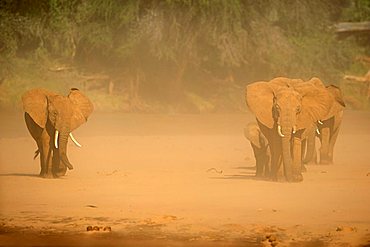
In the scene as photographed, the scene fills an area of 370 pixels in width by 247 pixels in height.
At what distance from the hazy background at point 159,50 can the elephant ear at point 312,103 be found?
1519 centimetres

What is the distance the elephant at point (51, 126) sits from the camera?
17844 millimetres

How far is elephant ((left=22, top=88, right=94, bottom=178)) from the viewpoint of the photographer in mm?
17844

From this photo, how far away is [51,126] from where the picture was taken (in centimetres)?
1797

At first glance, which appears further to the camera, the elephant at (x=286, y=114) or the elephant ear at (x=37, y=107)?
the elephant ear at (x=37, y=107)

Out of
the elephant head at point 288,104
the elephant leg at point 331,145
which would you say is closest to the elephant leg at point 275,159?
the elephant head at point 288,104

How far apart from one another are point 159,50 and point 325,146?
1318cm

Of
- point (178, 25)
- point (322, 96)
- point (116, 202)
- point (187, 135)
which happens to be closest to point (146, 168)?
point (322, 96)

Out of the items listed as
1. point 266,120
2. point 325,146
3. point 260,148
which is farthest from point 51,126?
point 325,146

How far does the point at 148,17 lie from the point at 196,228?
21853 millimetres

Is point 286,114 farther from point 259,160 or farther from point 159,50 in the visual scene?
point 159,50

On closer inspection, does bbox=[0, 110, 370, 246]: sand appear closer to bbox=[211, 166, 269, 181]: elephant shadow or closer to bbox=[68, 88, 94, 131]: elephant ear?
bbox=[211, 166, 269, 181]: elephant shadow

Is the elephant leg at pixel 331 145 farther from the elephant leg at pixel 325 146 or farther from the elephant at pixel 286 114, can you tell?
the elephant at pixel 286 114

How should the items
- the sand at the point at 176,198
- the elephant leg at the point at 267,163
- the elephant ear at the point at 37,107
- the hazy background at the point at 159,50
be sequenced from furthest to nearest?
the hazy background at the point at 159,50, the elephant ear at the point at 37,107, the elephant leg at the point at 267,163, the sand at the point at 176,198

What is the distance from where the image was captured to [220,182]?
17.4 m
